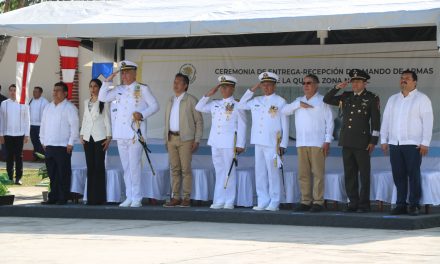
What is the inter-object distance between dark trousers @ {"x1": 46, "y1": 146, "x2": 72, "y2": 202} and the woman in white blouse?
327 millimetres

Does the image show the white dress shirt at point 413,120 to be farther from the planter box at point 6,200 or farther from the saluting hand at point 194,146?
the planter box at point 6,200

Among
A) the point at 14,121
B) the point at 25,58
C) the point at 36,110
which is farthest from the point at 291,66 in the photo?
the point at 36,110

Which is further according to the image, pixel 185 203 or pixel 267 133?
pixel 185 203

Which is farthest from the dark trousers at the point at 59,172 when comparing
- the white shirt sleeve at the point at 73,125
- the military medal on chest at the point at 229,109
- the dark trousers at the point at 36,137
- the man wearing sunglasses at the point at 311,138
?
the dark trousers at the point at 36,137

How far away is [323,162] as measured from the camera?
47.8ft

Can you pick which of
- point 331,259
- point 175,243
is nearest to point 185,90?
point 175,243

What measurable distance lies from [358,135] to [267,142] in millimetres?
1222

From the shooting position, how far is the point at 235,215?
14.5m

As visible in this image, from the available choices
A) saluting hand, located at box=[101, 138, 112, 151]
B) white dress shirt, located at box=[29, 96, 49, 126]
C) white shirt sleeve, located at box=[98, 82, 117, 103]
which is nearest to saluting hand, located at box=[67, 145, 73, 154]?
saluting hand, located at box=[101, 138, 112, 151]

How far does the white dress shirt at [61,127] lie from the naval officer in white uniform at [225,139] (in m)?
1.95

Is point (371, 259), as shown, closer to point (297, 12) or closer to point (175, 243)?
point (175, 243)

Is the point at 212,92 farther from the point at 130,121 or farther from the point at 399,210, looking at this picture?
the point at 399,210

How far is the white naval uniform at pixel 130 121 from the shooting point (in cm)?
1552

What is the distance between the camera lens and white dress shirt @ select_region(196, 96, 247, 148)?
15.1m
